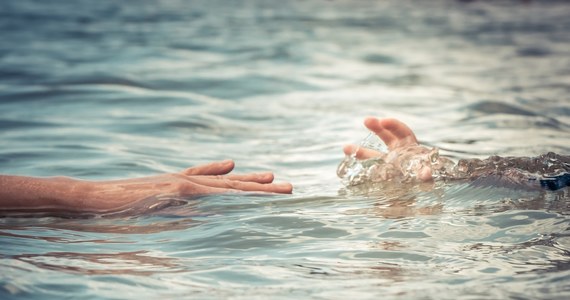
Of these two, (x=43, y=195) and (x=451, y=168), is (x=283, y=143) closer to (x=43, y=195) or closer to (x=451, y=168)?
(x=451, y=168)

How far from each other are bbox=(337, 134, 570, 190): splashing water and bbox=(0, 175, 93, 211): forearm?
132 centimetres

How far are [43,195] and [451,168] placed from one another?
6.09 feet

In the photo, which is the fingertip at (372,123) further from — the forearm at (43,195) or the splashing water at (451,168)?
the forearm at (43,195)

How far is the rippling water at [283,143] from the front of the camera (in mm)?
2984

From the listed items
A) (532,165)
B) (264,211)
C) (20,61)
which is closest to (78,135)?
(264,211)

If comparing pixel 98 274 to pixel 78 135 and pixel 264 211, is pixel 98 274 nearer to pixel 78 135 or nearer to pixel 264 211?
pixel 264 211

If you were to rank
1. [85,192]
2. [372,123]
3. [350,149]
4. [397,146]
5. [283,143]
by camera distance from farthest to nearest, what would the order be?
[283,143], [350,149], [397,146], [372,123], [85,192]

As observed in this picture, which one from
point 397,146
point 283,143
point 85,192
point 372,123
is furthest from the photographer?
point 283,143

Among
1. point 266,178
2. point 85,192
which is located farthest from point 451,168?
point 85,192

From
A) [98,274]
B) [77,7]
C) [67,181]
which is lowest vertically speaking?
[98,274]

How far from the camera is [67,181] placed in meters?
3.91

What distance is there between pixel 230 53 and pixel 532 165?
7.76m

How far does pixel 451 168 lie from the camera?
4.27m

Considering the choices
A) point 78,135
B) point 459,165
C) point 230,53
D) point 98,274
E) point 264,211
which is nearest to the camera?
point 98,274
